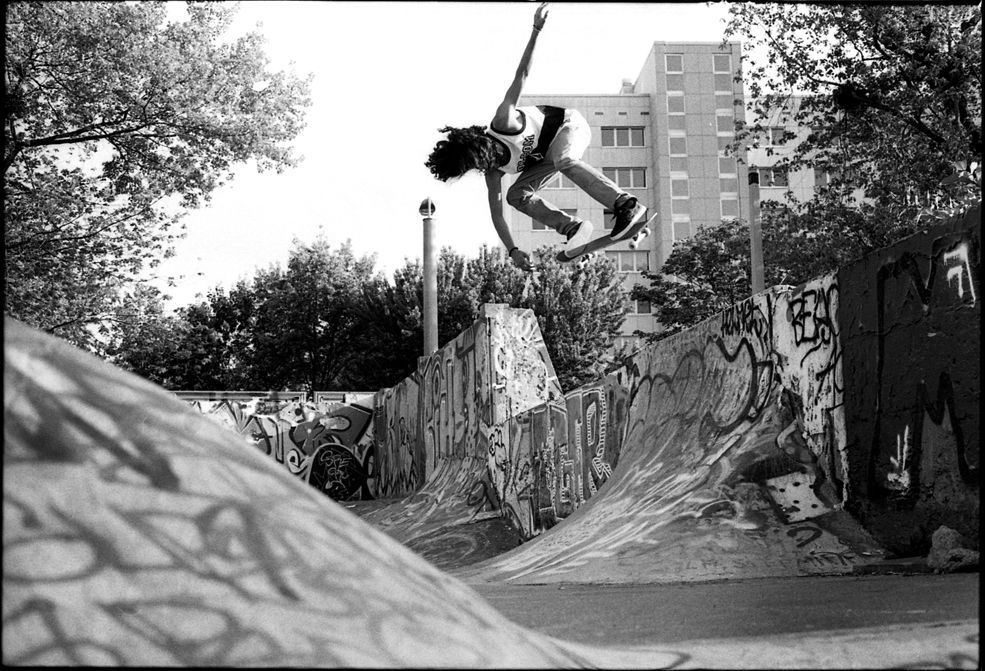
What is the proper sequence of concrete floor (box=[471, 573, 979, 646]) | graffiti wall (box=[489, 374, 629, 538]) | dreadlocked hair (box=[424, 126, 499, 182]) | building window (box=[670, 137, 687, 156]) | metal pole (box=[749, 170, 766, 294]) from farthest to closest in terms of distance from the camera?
building window (box=[670, 137, 687, 156]) → metal pole (box=[749, 170, 766, 294]) → graffiti wall (box=[489, 374, 629, 538]) → dreadlocked hair (box=[424, 126, 499, 182]) → concrete floor (box=[471, 573, 979, 646])

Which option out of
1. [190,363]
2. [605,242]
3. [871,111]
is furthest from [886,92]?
[190,363]

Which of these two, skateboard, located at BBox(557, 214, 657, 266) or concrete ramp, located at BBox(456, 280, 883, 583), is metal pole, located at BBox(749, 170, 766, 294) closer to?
concrete ramp, located at BBox(456, 280, 883, 583)

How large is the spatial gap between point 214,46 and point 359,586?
1710 centimetres

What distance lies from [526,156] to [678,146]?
60672 mm

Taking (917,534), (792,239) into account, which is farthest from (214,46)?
(917,534)

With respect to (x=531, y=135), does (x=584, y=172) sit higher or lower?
lower

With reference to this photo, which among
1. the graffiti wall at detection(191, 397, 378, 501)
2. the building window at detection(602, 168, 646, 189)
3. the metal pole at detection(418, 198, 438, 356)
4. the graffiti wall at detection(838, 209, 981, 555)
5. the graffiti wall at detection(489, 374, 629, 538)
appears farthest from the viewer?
the building window at detection(602, 168, 646, 189)

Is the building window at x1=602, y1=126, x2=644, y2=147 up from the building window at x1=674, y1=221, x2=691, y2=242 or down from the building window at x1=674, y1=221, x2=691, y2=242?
up

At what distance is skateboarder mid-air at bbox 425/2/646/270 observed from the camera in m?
6.71

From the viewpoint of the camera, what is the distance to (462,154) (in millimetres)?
6914

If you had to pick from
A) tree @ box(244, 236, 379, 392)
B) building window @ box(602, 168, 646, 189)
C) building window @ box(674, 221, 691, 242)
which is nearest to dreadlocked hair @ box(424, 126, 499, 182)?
tree @ box(244, 236, 379, 392)

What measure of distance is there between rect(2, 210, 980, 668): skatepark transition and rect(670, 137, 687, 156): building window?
4899 centimetres

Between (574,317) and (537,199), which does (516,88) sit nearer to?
(537,199)

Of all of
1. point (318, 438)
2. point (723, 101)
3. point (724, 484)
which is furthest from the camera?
point (723, 101)
